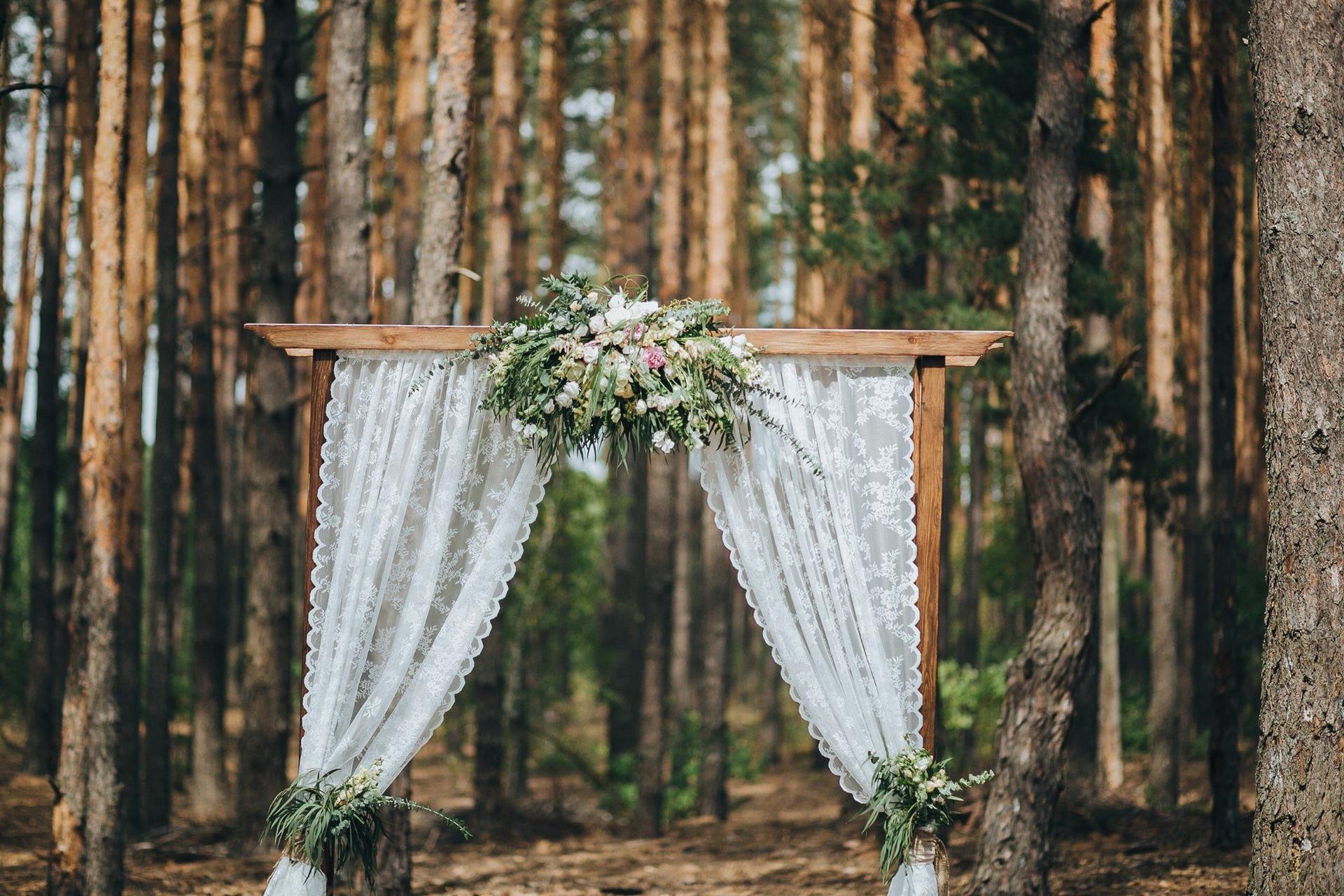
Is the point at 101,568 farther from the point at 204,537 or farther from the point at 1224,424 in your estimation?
the point at 1224,424

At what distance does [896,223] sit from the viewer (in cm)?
969

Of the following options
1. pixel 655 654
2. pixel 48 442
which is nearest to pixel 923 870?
Result: pixel 655 654

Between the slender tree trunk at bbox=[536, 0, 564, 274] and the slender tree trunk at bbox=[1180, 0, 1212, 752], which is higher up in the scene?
the slender tree trunk at bbox=[536, 0, 564, 274]

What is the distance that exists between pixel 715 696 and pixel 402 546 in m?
7.35

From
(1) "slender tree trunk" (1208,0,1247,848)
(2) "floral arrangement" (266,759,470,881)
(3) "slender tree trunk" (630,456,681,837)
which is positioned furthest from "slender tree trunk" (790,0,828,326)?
(2) "floral arrangement" (266,759,470,881)

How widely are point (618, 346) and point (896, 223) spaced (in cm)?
556

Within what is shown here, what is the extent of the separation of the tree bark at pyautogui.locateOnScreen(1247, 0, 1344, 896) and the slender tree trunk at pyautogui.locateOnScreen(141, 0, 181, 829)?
732 centimetres

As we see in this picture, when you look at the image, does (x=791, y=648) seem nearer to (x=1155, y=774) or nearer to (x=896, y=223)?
(x=896, y=223)

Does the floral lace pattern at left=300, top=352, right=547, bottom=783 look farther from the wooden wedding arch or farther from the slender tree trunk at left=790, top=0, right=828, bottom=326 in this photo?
the slender tree trunk at left=790, top=0, right=828, bottom=326

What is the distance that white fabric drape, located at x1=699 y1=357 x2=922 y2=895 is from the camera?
193 inches

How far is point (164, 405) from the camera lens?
880 cm

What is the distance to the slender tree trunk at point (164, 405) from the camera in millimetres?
8664

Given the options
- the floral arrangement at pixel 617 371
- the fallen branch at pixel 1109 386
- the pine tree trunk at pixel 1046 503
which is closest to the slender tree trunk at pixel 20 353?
the floral arrangement at pixel 617 371

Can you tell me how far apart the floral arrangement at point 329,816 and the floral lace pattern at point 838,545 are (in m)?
1.63
